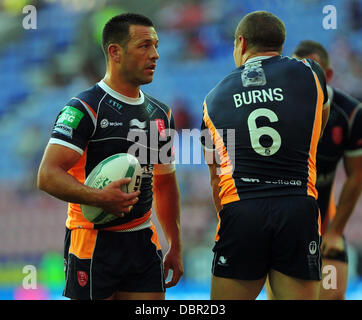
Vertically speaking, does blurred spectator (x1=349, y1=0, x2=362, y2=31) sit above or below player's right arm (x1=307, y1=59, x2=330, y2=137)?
above

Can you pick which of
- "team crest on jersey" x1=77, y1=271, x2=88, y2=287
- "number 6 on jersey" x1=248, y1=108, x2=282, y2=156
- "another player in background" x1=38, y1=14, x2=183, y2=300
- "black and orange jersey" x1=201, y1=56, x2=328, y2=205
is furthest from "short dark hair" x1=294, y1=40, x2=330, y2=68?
"team crest on jersey" x1=77, y1=271, x2=88, y2=287

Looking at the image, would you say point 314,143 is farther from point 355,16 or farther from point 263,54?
point 355,16

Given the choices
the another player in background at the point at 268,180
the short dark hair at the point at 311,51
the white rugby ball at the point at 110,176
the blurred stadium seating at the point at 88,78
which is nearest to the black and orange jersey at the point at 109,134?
the white rugby ball at the point at 110,176

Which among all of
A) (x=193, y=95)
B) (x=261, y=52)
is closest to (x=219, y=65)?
(x=193, y=95)

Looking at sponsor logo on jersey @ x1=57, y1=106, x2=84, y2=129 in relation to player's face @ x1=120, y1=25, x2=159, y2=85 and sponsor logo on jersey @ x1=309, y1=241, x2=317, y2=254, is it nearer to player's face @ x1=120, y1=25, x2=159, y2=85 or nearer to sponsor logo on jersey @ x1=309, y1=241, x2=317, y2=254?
player's face @ x1=120, y1=25, x2=159, y2=85

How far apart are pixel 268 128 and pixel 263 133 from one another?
4cm

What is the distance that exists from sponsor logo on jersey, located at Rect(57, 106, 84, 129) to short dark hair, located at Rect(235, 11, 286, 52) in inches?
46.5

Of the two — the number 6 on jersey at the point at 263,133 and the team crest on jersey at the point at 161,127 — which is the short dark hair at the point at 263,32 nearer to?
the number 6 on jersey at the point at 263,133

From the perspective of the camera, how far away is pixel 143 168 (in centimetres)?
401

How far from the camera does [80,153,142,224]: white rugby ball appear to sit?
3.65m

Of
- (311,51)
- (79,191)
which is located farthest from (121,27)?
(311,51)

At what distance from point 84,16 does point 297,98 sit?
974 centimetres

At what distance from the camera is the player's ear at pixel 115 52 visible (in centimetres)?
411

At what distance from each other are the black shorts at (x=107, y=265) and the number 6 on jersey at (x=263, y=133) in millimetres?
1009
